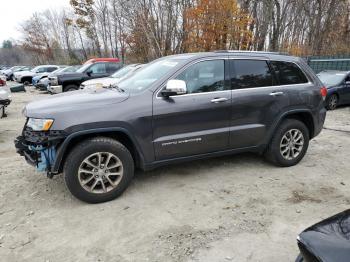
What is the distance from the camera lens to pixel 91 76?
14445mm

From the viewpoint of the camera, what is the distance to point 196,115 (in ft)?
13.6

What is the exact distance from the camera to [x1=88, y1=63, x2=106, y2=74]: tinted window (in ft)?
48.0

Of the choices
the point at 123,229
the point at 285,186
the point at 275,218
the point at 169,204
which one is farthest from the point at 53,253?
the point at 285,186

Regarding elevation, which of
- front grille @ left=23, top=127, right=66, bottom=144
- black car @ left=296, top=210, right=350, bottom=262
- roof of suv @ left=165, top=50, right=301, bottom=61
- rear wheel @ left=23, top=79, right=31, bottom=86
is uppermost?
roof of suv @ left=165, top=50, right=301, bottom=61

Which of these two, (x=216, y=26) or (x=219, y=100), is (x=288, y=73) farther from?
(x=216, y=26)

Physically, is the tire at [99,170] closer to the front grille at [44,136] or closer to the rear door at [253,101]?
the front grille at [44,136]

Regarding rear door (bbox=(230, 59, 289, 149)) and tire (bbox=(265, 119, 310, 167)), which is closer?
rear door (bbox=(230, 59, 289, 149))

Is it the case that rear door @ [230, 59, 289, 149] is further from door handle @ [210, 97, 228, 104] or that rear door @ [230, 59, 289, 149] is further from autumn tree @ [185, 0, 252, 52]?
autumn tree @ [185, 0, 252, 52]

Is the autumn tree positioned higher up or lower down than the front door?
higher up

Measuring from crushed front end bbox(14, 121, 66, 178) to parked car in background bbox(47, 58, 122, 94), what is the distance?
11.1 meters

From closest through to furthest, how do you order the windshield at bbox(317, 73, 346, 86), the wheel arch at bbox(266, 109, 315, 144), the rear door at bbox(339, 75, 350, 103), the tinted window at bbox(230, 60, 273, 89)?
the tinted window at bbox(230, 60, 273, 89), the wheel arch at bbox(266, 109, 315, 144), the rear door at bbox(339, 75, 350, 103), the windshield at bbox(317, 73, 346, 86)

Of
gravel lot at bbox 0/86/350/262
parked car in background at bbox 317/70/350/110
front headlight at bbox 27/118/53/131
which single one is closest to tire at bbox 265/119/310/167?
gravel lot at bbox 0/86/350/262

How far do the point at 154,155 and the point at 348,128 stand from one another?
6.06m

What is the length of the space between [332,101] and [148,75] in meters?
9.06
